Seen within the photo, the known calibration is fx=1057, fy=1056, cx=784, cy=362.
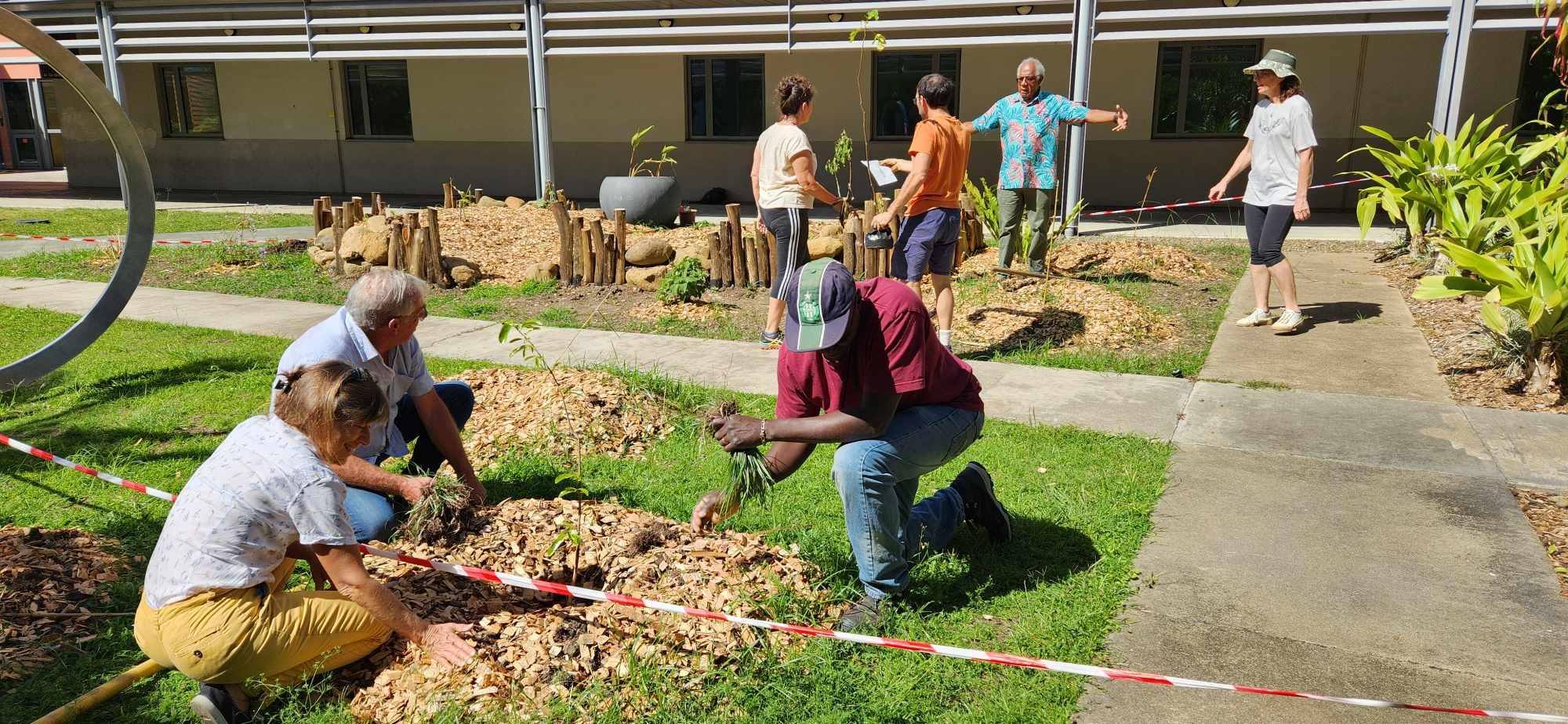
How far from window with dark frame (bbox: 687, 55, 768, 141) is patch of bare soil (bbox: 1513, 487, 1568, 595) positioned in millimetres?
13647

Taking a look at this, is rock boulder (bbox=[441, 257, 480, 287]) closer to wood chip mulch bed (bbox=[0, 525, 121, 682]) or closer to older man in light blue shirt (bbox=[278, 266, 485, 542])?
older man in light blue shirt (bbox=[278, 266, 485, 542])

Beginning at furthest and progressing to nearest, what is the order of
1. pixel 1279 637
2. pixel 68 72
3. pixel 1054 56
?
pixel 1054 56
pixel 68 72
pixel 1279 637

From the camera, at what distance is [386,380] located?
392cm

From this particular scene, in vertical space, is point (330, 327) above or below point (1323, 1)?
below

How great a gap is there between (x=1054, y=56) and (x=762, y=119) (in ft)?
15.4

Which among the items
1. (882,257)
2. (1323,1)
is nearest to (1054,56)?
(1323,1)

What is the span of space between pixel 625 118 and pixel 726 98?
1762 millimetres

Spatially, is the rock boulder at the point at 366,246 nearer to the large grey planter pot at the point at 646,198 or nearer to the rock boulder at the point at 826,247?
the large grey planter pot at the point at 646,198

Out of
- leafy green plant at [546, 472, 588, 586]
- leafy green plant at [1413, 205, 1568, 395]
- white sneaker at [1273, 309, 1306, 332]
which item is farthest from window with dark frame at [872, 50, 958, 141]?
leafy green plant at [546, 472, 588, 586]

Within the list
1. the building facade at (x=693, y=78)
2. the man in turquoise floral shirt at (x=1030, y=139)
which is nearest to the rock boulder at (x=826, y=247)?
the man in turquoise floral shirt at (x=1030, y=139)

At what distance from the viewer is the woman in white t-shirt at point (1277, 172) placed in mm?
7156

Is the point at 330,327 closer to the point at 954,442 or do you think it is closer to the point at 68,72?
the point at 954,442

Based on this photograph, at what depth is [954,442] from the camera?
143 inches

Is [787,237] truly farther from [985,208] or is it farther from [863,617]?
[863,617]
